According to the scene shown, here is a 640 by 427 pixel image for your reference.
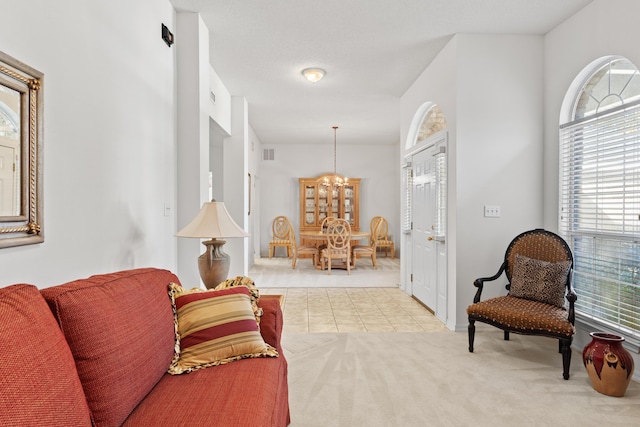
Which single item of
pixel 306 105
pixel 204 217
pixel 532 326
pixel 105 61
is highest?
pixel 306 105

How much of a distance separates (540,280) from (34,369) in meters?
3.23

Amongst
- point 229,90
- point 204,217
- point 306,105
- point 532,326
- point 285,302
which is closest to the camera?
point 204,217

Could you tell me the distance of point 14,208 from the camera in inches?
57.2

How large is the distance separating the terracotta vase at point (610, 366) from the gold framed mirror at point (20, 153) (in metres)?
3.07

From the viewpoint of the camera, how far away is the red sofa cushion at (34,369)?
0.85 meters

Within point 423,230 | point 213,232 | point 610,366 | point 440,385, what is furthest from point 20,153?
point 423,230

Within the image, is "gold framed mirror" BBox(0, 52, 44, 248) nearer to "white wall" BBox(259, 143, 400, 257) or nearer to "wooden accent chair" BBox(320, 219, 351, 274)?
"wooden accent chair" BBox(320, 219, 351, 274)

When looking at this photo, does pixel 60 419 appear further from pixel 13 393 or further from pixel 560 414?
pixel 560 414

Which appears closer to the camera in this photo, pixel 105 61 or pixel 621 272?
pixel 105 61

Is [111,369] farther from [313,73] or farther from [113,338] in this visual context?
[313,73]

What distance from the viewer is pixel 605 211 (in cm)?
300

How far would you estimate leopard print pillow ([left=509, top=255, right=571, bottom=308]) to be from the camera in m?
3.00

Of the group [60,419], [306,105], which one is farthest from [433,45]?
[60,419]

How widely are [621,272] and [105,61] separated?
3.64 meters
